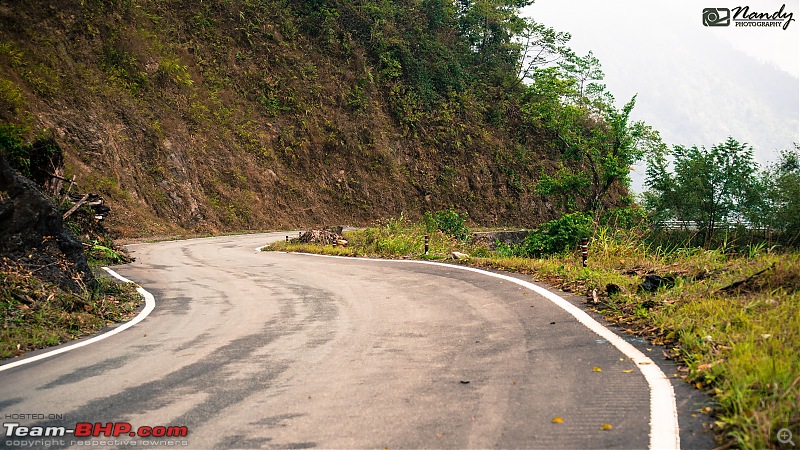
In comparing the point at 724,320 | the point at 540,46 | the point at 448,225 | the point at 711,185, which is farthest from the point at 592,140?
the point at 540,46

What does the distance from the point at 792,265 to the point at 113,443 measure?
7535 millimetres

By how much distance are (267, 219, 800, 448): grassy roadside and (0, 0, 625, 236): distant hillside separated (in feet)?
61.1

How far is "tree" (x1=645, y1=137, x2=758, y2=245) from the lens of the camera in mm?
23875

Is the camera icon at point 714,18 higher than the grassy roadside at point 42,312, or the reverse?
the camera icon at point 714,18

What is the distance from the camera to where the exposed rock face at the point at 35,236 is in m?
8.61

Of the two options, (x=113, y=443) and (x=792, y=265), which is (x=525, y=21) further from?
(x=113, y=443)

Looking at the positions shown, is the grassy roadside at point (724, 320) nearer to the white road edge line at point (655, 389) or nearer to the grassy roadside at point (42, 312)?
the white road edge line at point (655, 389)

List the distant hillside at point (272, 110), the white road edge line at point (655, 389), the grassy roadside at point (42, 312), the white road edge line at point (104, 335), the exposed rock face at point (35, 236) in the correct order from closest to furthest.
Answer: the white road edge line at point (655, 389) → the white road edge line at point (104, 335) → the grassy roadside at point (42, 312) → the exposed rock face at point (35, 236) → the distant hillside at point (272, 110)

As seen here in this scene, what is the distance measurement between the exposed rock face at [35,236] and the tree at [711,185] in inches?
897

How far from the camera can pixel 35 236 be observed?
900 cm

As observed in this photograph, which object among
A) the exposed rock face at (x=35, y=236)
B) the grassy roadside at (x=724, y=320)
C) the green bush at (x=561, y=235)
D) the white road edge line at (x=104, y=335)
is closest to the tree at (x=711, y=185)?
the green bush at (x=561, y=235)

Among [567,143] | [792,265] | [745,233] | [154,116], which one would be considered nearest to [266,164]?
[154,116]

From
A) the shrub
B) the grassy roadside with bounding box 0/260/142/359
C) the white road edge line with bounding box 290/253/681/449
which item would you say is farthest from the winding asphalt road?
the shrub

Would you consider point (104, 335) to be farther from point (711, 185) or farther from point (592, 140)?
point (711, 185)
